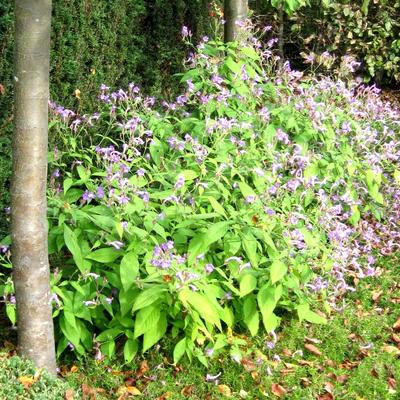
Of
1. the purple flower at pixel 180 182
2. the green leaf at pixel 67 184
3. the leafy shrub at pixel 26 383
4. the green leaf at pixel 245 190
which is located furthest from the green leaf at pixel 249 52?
the leafy shrub at pixel 26 383

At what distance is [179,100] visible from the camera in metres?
5.17

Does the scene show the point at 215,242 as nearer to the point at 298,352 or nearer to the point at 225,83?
the point at 298,352

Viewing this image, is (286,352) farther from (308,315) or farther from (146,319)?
(146,319)

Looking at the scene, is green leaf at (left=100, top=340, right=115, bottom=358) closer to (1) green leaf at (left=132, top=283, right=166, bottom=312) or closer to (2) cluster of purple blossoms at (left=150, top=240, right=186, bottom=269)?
(1) green leaf at (left=132, top=283, right=166, bottom=312)

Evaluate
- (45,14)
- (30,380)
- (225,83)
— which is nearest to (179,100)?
(225,83)

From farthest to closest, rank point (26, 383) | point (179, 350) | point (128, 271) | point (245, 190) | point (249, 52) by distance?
point (249, 52) → point (245, 190) → point (179, 350) → point (128, 271) → point (26, 383)

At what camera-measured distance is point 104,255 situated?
377cm

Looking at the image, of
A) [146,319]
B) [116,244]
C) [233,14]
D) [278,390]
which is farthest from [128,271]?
[233,14]

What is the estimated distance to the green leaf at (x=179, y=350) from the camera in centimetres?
373

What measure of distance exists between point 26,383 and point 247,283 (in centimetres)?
138

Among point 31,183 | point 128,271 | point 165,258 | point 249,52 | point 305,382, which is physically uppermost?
point 249,52

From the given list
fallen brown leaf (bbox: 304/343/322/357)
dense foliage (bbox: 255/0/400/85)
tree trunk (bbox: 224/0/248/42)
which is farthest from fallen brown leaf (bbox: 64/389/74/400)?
dense foliage (bbox: 255/0/400/85)

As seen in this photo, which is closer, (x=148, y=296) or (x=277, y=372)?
(x=148, y=296)

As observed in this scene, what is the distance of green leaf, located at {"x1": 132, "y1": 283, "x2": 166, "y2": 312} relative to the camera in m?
3.49
